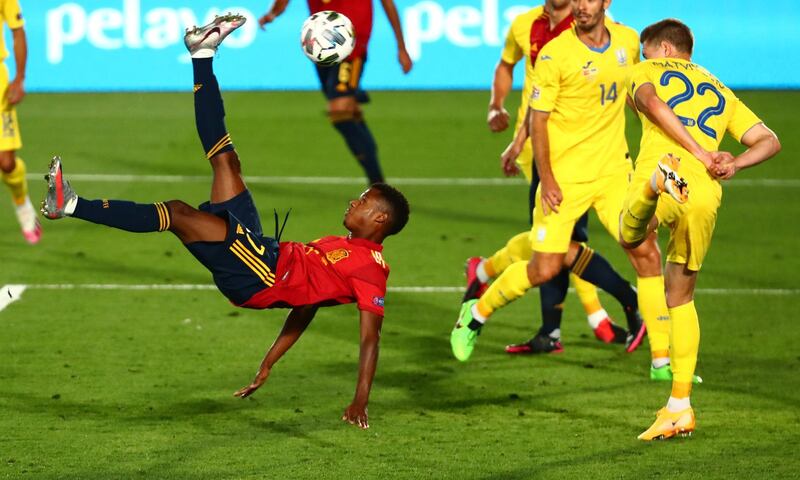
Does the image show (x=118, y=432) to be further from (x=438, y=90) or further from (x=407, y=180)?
(x=438, y=90)

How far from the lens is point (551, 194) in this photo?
7125mm

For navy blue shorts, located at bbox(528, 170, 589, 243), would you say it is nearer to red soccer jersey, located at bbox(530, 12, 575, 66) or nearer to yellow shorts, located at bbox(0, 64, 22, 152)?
red soccer jersey, located at bbox(530, 12, 575, 66)

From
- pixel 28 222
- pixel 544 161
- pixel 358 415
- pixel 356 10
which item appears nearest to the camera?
pixel 358 415

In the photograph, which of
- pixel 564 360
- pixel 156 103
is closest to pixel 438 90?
pixel 156 103

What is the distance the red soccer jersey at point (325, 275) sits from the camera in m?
6.12

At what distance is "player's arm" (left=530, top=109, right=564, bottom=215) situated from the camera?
7.04 meters

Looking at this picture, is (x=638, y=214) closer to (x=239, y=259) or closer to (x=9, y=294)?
(x=239, y=259)

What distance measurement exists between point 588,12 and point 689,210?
1.30 meters

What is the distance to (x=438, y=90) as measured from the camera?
19.7 metres

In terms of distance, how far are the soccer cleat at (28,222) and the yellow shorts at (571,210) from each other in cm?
493

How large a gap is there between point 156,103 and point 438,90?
398 centimetres

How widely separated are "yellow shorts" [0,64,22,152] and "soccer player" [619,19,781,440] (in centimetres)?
568

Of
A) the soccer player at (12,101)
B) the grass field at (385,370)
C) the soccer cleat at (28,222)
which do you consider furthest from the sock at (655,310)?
the soccer cleat at (28,222)

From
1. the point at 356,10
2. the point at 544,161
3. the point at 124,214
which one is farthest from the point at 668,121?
the point at 356,10
